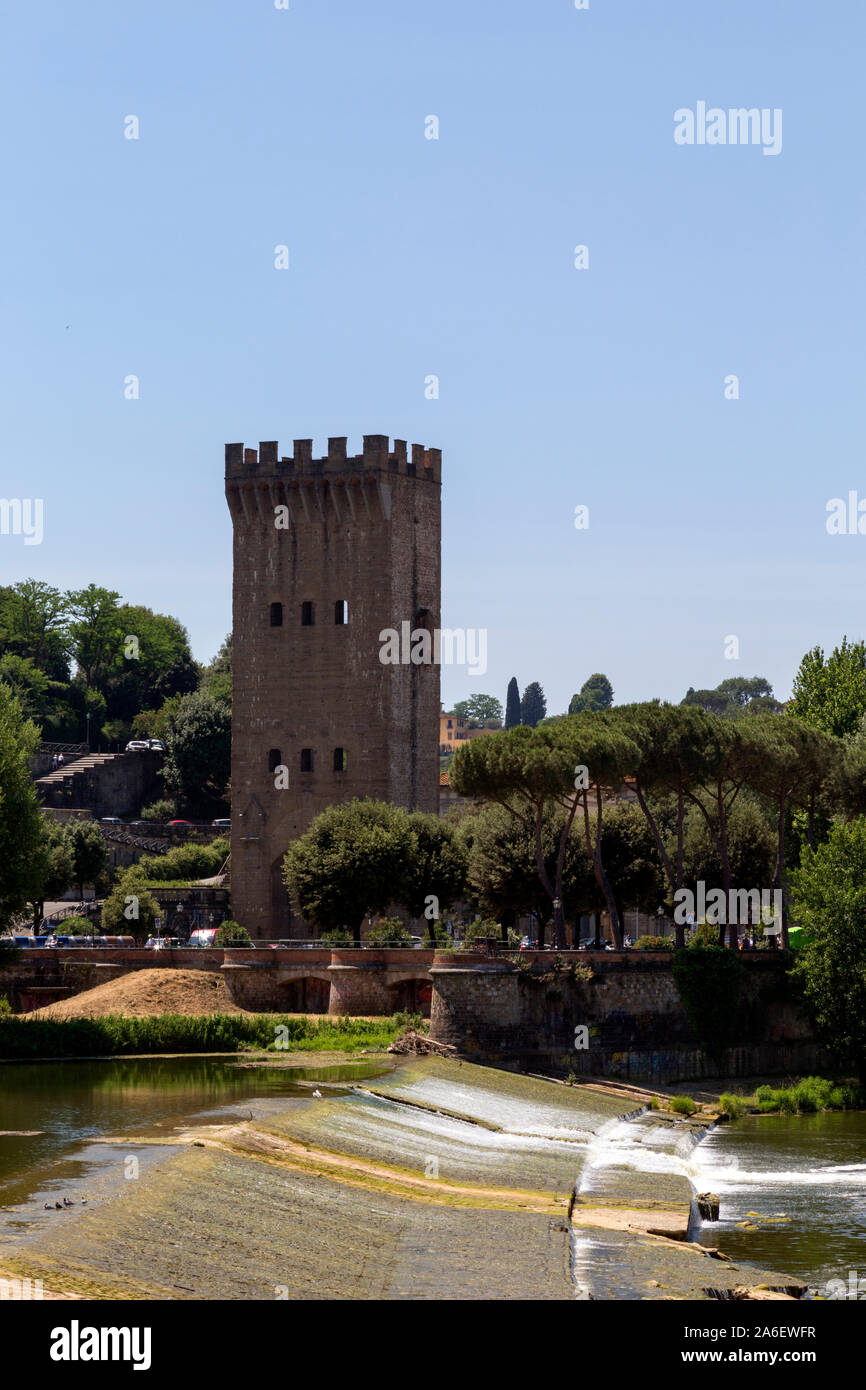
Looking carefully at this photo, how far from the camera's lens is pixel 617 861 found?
7156cm

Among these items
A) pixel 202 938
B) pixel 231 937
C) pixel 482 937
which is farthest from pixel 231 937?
pixel 482 937

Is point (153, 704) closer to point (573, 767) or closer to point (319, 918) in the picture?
point (319, 918)

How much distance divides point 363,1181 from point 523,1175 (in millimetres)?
4364

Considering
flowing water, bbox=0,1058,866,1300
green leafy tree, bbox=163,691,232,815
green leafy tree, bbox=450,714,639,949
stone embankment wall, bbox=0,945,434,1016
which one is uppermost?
green leafy tree, bbox=163,691,232,815

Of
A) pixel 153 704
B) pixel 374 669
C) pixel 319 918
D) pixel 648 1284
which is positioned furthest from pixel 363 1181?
pixel 153 704

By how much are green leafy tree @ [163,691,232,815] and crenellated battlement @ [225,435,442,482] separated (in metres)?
30.0

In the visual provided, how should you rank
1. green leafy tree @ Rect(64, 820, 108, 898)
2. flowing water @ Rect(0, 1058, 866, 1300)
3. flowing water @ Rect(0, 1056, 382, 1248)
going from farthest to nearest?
green leafy tree @ Rect(64, 820, 108, 898)
flowing water @ Rect(0, 1056, 382, 1248)
flowing water @ Rect(0, 1058, 866, 1300)

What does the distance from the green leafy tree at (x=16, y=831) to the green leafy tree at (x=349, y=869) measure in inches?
516

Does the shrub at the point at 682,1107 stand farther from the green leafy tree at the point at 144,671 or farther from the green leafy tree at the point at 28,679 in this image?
the green leafy tree at the point at 144,671

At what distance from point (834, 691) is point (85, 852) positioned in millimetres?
34190

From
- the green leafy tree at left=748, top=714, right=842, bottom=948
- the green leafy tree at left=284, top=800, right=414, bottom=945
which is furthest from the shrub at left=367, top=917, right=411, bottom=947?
the green leafy tree at left=748, top=714, right=842, bottom=948

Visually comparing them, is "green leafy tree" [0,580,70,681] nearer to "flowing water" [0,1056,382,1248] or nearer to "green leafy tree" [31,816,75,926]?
"green leafy tree" [31,816,75,926]

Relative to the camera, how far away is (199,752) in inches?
4392

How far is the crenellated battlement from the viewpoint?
3095 inches
